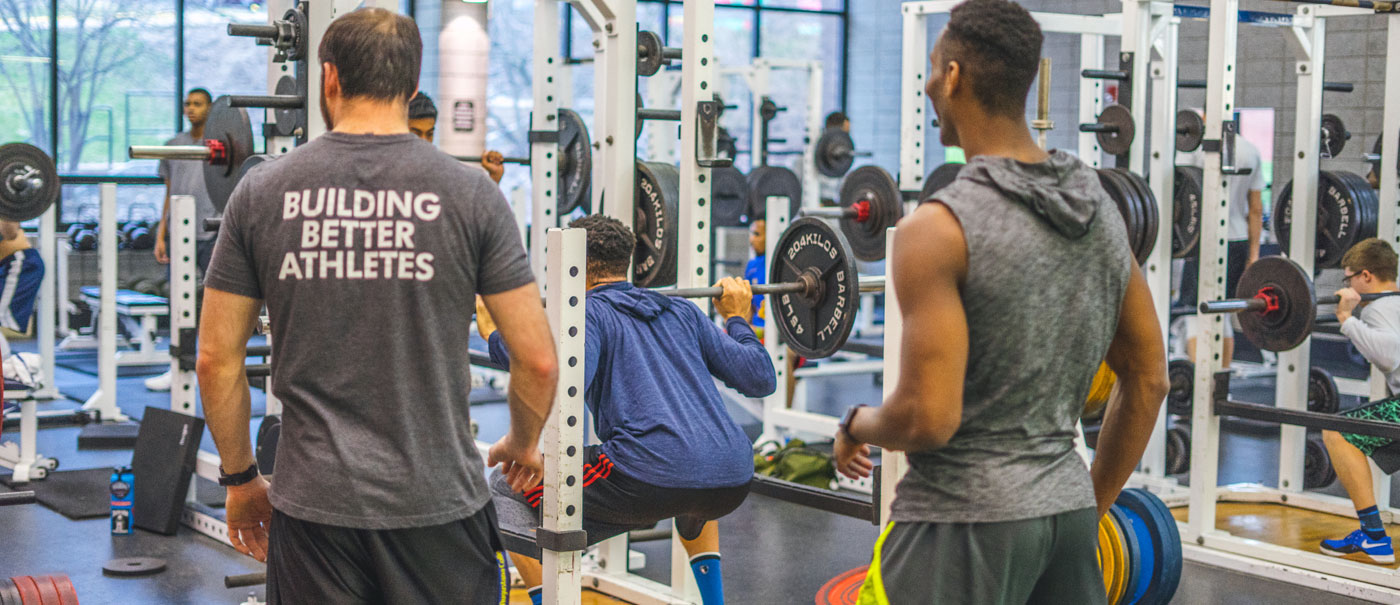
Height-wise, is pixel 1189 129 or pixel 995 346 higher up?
pixel 1189 129

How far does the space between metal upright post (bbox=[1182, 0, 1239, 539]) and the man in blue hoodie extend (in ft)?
6.17

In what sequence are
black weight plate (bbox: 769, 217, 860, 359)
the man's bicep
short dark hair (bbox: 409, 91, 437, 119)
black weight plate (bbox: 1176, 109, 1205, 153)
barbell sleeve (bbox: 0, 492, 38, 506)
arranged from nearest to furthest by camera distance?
the man's bicep, barbell sleeve (bbox: 0, 492, 38, 506), black weight plate (bbox: 769, 217, 860, 359), short dark hair (bbox: 409, 91, 437, 119), black weight plate (bbox: 1176, 109, 1205, 153)

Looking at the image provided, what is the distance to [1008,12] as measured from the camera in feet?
4.78

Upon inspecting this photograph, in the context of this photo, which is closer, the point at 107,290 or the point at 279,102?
the point at 279,102

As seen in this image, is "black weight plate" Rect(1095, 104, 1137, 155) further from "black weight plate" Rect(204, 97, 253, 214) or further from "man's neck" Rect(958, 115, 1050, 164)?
"man's neck" Rect(958, 115, 1050, 164)

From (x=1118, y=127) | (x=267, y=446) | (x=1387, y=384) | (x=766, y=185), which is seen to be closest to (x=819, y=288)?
(x=267, y=446)

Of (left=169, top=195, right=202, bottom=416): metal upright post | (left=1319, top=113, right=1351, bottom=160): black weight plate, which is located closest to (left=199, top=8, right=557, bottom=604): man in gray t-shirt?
(left=169, top=195, right=202, bottom=416): metal upright post

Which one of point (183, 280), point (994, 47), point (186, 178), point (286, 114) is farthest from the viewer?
point (186, 178)

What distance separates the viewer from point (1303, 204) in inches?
184

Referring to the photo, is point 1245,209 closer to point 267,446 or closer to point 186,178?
point 267,446

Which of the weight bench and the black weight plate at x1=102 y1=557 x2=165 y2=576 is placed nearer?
the black weight plate at x1=102 y1=557 x2=165 y2=576

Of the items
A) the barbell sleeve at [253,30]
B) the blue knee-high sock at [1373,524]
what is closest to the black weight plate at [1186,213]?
the blue knee-high sock at [1373,524]

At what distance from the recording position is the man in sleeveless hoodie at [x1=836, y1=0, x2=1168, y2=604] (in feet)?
4.69

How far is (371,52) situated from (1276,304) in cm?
329
